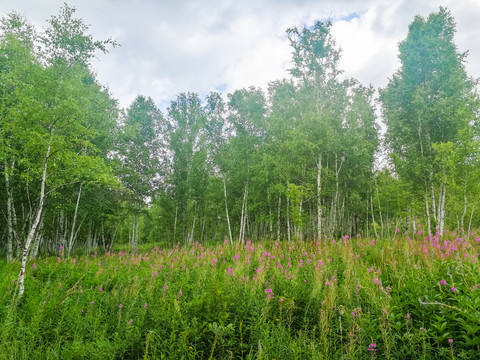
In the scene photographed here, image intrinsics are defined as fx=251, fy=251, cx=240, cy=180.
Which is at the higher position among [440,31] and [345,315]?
[440,31]

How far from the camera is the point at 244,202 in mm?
19734

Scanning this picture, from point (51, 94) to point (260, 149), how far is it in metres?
14.1

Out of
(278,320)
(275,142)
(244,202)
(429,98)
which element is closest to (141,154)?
(244,202)

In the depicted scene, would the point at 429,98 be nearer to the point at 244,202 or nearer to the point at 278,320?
the point at 244,202

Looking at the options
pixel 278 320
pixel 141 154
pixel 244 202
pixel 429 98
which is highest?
pixel 429 98

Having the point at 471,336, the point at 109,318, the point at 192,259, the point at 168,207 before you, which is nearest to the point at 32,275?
the point at 192,259

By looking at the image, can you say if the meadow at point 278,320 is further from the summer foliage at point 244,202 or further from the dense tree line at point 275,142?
the dense tree line at point 275,142

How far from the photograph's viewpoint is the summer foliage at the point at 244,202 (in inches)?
124

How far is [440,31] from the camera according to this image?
17.0 metres

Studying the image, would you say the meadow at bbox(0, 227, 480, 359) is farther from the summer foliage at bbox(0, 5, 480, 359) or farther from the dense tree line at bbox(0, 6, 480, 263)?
the dense tree line at bbox(0, 6, 480, 263)

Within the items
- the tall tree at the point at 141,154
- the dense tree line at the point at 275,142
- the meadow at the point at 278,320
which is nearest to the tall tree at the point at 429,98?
the dense tree line at the point at 275,142

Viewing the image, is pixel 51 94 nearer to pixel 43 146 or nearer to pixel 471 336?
pixel 43 146

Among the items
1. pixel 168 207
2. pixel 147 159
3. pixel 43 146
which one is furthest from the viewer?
pixel 168 207

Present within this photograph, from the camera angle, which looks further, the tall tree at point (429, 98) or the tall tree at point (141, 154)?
the tall tree at point (141, 154)
